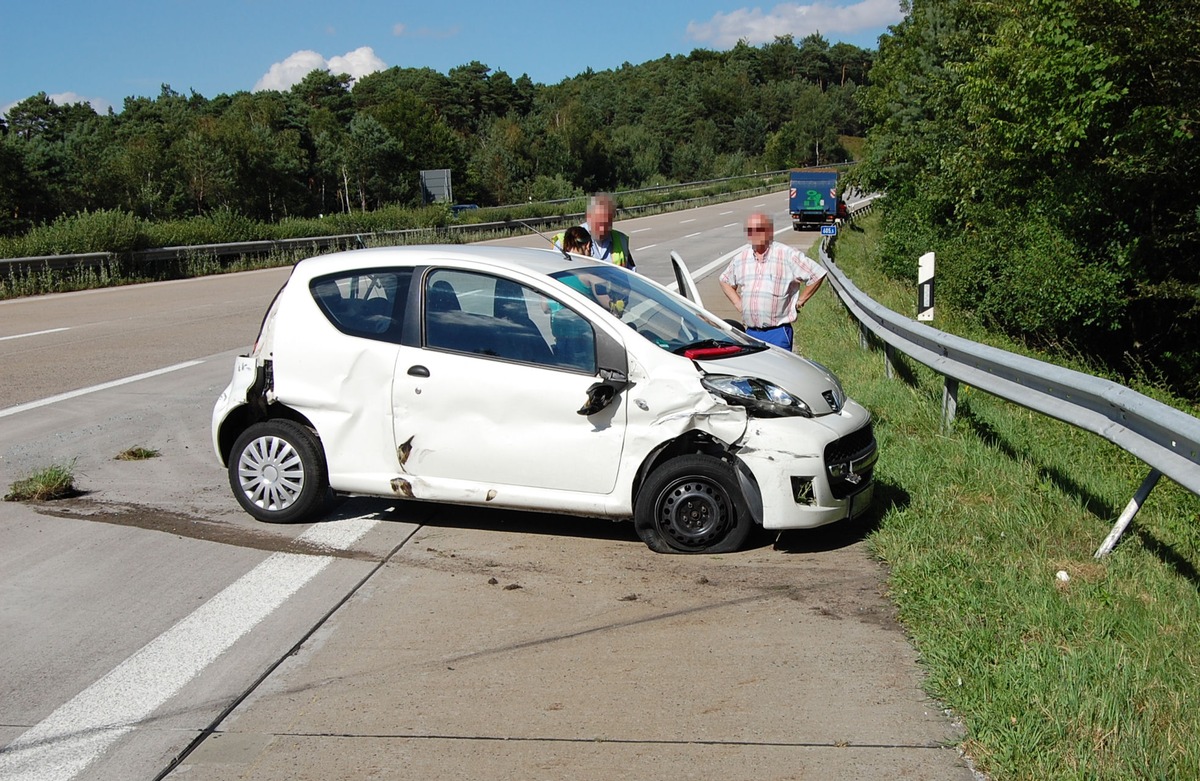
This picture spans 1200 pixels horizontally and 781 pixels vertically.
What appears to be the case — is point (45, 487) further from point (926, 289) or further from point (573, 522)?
point (926, 289)

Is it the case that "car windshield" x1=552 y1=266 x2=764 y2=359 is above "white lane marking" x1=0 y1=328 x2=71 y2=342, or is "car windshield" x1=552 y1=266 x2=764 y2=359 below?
above

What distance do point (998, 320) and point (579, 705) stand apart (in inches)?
641

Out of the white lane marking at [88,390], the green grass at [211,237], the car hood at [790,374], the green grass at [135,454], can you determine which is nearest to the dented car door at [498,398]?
the car hood at [790,374]

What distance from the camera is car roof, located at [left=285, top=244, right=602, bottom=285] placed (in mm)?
6336

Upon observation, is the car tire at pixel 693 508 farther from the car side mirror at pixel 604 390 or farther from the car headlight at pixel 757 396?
the car side mirror at pixel 604 390

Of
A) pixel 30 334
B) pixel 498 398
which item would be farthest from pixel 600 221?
pixel 30 334

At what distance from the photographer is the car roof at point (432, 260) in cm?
634

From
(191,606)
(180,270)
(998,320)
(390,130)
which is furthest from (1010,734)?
(390,130)

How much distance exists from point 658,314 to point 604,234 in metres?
2.43

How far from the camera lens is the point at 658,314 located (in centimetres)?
653

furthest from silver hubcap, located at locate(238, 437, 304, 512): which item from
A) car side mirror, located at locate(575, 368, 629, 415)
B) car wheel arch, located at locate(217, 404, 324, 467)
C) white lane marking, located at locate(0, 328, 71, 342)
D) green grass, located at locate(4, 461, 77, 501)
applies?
white lane marking, located at locate(0, 328, 71, 342)

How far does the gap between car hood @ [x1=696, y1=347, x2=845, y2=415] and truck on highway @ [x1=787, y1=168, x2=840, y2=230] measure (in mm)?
45122

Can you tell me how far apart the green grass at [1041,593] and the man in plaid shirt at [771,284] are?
111 centimetres

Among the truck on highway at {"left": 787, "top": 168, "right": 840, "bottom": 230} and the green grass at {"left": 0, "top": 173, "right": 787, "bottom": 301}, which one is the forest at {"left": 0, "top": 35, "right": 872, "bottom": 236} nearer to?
the green grass at {"left": 0, "top": 173, "right": 787, "bottom": 301}
